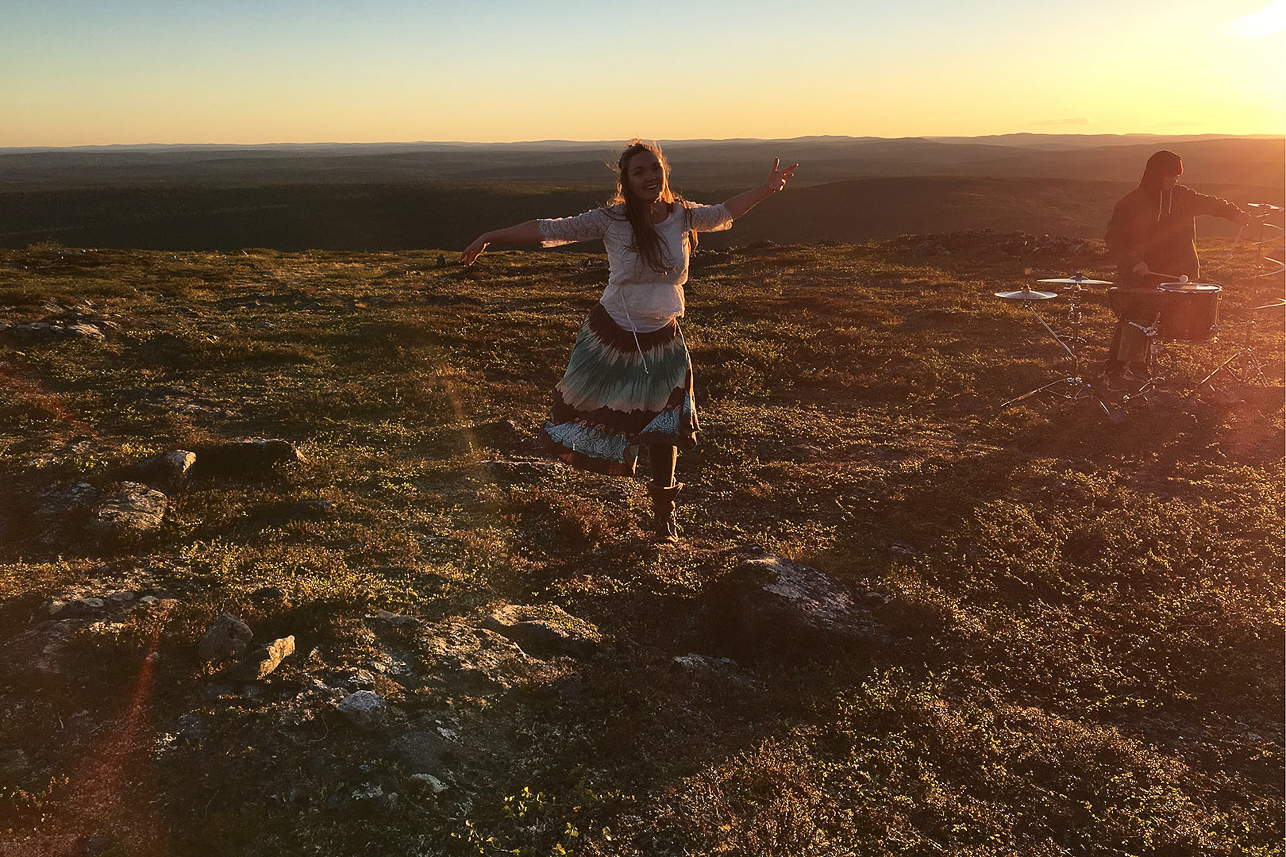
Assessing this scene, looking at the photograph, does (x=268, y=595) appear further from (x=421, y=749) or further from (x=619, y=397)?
(x=619, y=397)

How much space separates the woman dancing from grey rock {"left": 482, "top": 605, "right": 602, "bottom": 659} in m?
1.12

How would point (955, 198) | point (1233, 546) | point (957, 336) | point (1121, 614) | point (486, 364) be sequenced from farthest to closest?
point (955, 198), point (957, 336), point (486, 364), point (1233, 546), point (1121, 614)

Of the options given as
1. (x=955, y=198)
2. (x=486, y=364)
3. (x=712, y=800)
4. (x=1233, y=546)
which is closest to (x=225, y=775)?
(x=712, y=800)

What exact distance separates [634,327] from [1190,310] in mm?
7622

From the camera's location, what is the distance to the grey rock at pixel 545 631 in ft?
14.9

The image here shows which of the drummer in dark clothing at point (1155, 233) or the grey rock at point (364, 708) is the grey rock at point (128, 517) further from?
the drummer in dark clothing at point (1155, 233)

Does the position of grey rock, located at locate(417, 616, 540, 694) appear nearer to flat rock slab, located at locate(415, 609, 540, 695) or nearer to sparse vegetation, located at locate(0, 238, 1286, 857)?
flat rock slab, located at locate(415, 609, 540, 695)

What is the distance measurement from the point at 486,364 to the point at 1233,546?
32.9 ft

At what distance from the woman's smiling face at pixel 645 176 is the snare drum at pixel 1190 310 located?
711 cm

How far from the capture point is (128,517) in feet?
17.9

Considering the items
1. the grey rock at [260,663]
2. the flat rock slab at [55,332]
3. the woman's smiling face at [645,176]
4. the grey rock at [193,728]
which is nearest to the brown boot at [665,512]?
the woman's smiling face at [645,176]

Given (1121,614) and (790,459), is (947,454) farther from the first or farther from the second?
(1121,614)

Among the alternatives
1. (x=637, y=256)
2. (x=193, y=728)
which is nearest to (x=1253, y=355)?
(x=637, y=256)

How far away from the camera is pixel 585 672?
4.30 m
